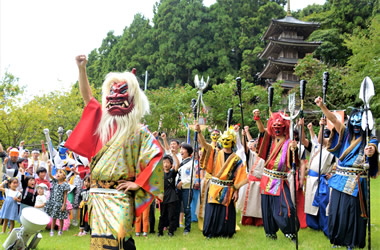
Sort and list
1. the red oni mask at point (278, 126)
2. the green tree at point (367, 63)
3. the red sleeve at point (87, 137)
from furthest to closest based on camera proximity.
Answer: the green tree at point (367, 63) < the red oni mask at point (278, 126) < the red sleeve at point (87, 137)

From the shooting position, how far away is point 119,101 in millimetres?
3939

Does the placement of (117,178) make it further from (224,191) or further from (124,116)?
(224,191)

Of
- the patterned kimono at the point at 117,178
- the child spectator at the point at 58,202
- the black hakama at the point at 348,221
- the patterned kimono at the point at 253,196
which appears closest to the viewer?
the patterned kimono at the point at 117,178

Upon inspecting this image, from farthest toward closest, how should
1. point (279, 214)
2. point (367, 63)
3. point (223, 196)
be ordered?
1. point (367, 63)
2. point (223, 196)
3. point (279, 214)

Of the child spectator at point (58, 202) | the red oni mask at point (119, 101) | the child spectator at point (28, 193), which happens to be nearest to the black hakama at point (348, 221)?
the red oni mask at point (119, 101)

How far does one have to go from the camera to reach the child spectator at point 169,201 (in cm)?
788

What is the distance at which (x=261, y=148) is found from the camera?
7.61m

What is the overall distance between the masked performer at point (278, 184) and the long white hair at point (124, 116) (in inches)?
140

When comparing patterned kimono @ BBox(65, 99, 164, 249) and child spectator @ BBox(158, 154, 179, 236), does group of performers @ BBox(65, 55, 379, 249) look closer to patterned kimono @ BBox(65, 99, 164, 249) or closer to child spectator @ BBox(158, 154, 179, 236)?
patterned kimono @ BBox(65, 99, 164, 249)

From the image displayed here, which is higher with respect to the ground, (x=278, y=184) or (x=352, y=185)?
(x=352, y=185)

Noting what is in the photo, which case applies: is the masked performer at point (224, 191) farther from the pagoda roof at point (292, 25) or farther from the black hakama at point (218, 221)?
the pagoda roof at point (292, 25)

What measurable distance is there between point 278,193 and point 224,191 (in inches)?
41.0

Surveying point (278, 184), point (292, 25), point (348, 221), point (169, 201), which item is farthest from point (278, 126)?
point (292, 25)

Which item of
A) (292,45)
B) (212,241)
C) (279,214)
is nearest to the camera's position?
(279,214)
